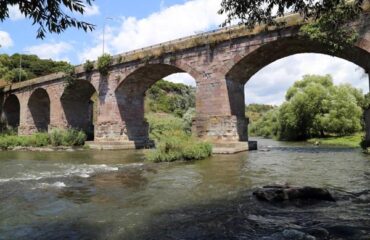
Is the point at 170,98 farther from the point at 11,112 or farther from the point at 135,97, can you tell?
the point at 135,97

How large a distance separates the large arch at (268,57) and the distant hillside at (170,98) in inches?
1762

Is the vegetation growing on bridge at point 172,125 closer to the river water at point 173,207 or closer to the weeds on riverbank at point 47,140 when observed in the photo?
the river water at point 173,207

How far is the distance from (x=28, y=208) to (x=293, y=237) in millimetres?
5336

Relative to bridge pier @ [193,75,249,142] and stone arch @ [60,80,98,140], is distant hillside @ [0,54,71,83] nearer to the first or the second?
stone arch @ [60,80,98,140]

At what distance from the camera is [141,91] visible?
3136cm

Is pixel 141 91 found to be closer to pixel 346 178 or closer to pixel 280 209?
pixel 346 178

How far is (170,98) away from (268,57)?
57838mm

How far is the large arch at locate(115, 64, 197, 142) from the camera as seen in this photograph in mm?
28731

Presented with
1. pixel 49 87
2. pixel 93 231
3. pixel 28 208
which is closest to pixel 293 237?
pixel 93 231

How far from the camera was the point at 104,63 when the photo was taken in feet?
97.6

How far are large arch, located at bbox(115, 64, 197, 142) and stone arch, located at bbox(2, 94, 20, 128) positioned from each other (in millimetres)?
21696

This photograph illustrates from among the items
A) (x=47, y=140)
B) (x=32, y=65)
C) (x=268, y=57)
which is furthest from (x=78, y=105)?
(x=32, y=65)

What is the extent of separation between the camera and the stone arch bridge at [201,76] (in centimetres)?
2111

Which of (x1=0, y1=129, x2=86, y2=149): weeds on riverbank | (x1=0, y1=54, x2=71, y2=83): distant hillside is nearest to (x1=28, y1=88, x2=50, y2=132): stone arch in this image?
(x1=0, y1=129, x2=86, y2=149): weeds on riverbank
